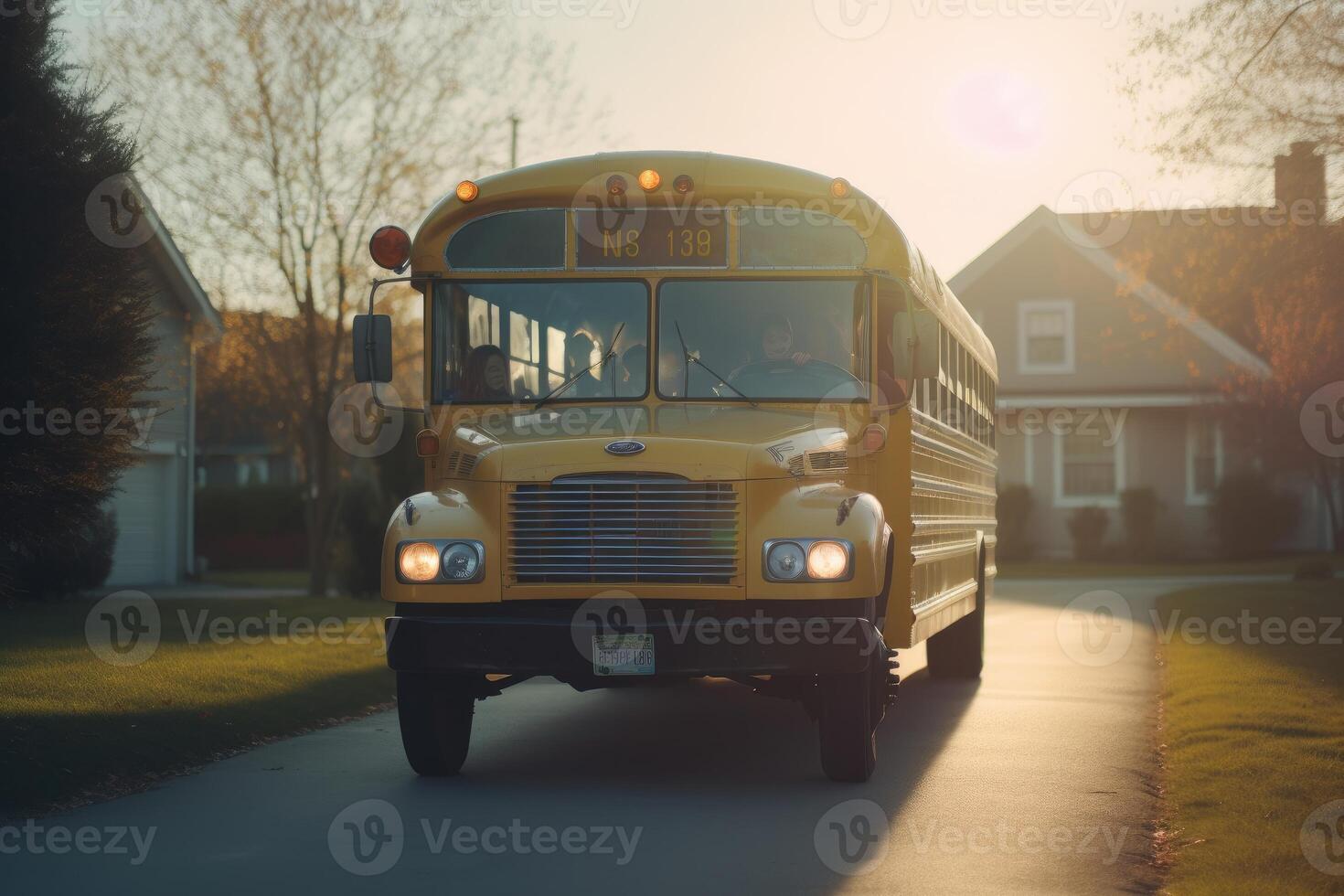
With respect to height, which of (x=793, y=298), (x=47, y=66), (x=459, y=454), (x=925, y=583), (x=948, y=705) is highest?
(x=47, y=66)

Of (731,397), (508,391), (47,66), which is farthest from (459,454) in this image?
(47,66)

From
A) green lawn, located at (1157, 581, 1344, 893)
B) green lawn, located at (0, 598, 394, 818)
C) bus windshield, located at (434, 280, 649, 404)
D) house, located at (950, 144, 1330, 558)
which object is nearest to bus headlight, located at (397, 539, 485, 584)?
bus windshield, located at (434, 280, 649, 404)

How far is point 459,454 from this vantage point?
28.9ft

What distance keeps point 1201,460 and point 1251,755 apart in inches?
1113

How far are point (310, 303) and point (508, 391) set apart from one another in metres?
15.4

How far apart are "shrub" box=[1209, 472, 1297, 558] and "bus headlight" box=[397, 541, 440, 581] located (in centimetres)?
3005

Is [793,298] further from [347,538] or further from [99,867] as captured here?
[347,538]

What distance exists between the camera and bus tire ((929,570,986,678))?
1413cm

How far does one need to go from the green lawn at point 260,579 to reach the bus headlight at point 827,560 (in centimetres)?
2352

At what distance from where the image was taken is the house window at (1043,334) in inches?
1474
